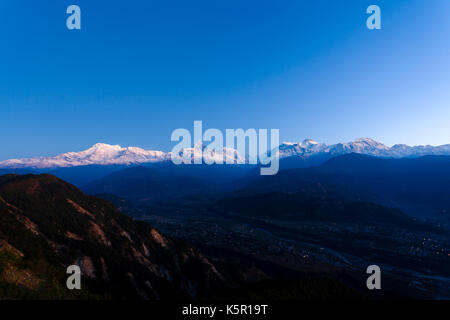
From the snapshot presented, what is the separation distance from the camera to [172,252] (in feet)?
262

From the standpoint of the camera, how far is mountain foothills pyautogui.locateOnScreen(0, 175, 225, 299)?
120 ft

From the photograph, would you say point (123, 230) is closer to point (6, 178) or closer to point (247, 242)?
point (6, 178)

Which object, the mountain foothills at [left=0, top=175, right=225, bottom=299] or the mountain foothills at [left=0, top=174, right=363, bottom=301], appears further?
the mountain foothills at [left=0, top=174, right=363, bottom=301]

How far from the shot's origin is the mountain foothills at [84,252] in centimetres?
3644

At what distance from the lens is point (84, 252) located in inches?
2133

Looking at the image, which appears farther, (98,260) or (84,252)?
(84,252)

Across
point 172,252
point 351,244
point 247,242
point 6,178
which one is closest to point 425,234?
point 351,244

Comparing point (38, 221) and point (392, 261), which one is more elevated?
point (38, 221)

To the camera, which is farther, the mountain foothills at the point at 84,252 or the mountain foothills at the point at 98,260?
the mountain foothills at the point at 98,260

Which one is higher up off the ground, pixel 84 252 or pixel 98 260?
pixel 84 252
